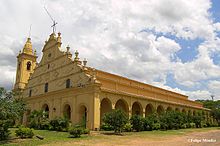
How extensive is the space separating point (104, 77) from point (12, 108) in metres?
15.9

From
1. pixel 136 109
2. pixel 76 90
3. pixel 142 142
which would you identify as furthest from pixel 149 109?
pixel 142 142

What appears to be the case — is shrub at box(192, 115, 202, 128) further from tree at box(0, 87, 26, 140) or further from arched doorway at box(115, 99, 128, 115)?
tree at box(0, 87, 26, 140)

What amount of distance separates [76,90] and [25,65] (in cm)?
1924

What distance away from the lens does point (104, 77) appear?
1298 inches

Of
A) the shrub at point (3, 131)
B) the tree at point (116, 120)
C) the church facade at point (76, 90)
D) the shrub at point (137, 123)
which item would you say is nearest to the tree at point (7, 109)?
the shrub at point (3, 131)

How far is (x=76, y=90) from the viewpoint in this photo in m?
30.1

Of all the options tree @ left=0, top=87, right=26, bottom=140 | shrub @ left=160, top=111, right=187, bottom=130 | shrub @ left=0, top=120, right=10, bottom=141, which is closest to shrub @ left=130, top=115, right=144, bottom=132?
shrub @ left=160, top=111, right=187, bottom=130

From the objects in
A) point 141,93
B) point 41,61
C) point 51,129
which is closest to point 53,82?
point 41,61

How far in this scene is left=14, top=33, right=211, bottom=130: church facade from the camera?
28625 millimetres

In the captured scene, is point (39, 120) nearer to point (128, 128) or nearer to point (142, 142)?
point (128, 128)

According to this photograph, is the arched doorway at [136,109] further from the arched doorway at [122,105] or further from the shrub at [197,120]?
the shrub at [197,120]

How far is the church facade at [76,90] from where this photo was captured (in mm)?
28625

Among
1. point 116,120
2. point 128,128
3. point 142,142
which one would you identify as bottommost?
point 142,142

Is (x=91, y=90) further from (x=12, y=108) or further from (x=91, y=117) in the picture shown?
(x=12, y=108)
